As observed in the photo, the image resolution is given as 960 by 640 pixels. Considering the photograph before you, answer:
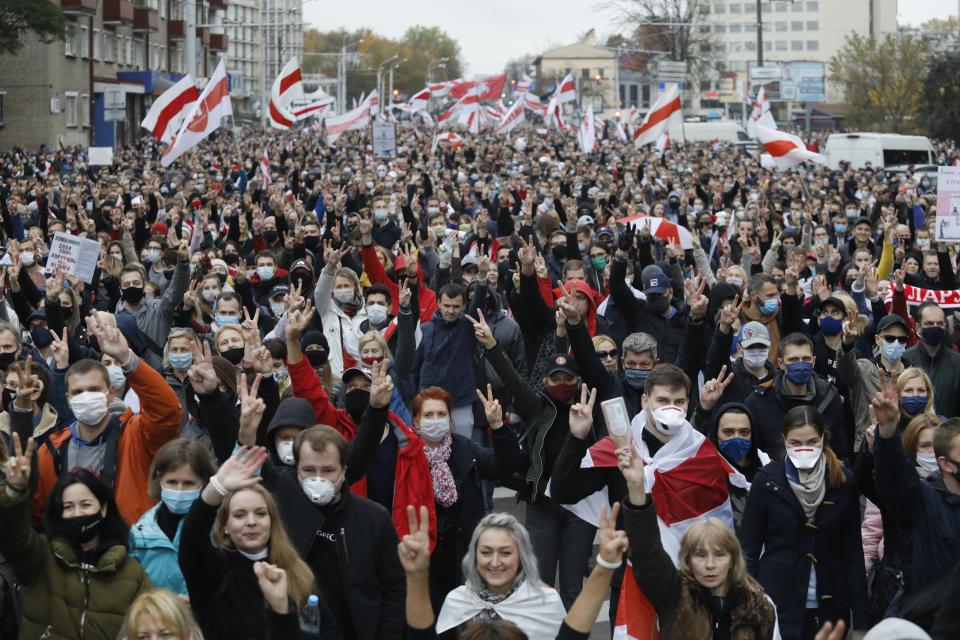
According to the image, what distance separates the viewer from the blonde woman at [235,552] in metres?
4.71

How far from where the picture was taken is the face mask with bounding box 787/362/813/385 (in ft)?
23.9

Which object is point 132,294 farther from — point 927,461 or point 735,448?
point 927,461

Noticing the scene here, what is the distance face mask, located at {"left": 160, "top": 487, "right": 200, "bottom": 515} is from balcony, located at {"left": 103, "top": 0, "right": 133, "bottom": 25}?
56692mm

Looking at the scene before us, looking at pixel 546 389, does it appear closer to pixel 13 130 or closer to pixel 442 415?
pixel 442 415

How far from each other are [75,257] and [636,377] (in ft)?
17.4

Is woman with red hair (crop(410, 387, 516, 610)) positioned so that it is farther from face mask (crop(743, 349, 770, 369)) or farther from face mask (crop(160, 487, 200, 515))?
face mask (crop(743, 349, 770, 369))

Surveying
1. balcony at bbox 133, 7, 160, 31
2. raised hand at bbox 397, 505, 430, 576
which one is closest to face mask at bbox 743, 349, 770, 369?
raised hand at bbox 397, 505, 430, 576

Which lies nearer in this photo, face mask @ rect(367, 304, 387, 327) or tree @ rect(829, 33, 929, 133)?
face mask @ rect(367, 304, 387, 327)

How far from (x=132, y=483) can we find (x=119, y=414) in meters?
0.72

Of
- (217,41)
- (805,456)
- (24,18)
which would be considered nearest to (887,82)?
(217,41)

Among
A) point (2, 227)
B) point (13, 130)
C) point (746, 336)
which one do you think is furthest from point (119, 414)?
point (13, 130)

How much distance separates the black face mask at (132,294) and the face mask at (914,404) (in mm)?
5464

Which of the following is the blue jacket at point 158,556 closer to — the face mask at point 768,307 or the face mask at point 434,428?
the face mask at point 434,428

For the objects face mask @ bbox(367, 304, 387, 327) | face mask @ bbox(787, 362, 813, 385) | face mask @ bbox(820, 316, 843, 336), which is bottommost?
face mask @ bbox(787, 362, 813, 385)
